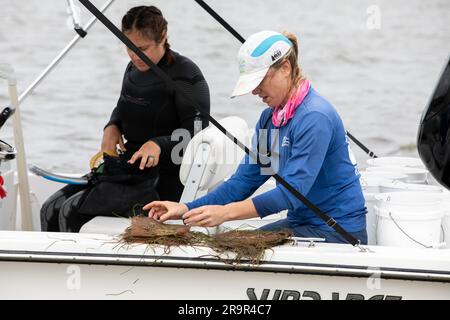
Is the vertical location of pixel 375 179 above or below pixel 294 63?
below

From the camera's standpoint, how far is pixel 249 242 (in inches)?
140

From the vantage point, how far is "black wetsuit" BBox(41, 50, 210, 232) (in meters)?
4.34

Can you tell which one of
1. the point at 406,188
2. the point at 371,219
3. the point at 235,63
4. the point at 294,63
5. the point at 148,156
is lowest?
the point at 235,63

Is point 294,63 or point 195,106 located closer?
point 195,106

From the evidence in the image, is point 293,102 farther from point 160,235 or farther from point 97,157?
point 97,157

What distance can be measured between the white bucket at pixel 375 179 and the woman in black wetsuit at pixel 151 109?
824 mm

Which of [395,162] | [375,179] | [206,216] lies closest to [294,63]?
[206,216]

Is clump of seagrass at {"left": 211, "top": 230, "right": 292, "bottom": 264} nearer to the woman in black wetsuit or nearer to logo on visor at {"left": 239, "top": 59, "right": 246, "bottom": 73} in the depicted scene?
logo on visor at {"left": 239, "top": 59, "right": 246, "bottom": 73}

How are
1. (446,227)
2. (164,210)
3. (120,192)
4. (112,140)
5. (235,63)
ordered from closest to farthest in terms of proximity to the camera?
(164,210)
(446,227)
(120,192)
(112,140)
(235,63)

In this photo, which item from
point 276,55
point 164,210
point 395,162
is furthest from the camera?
point 395,162

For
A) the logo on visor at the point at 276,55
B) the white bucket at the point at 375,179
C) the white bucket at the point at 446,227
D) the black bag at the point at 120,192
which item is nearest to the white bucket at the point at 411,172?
the white bucket at the point at 375,179

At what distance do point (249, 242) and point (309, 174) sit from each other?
1.10ft
